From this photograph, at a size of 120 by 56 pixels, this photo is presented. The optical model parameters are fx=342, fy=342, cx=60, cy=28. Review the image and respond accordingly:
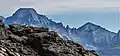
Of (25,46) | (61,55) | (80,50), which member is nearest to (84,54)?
(80,50)

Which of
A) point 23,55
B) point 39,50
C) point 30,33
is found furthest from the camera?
point 30,33

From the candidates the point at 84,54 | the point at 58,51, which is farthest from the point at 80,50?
the point at 58,51

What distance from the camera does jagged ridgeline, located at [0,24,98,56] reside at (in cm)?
8962

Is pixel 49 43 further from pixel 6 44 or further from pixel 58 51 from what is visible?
pixel 6 44

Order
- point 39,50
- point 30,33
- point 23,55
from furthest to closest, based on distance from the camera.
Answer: point 30,33 < point 39,50 < point 23,55

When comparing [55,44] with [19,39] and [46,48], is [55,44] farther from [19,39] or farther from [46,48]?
[19,39]

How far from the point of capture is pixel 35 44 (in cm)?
9469

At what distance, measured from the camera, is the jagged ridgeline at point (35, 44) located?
294ft

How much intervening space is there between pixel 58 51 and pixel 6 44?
1383 centimetres

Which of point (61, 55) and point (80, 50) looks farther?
point (80, 50)

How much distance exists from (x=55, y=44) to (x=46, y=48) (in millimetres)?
3755

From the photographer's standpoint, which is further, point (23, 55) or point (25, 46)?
point (25, 46)

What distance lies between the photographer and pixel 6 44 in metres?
89.0

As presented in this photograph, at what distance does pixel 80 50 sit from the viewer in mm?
96438
